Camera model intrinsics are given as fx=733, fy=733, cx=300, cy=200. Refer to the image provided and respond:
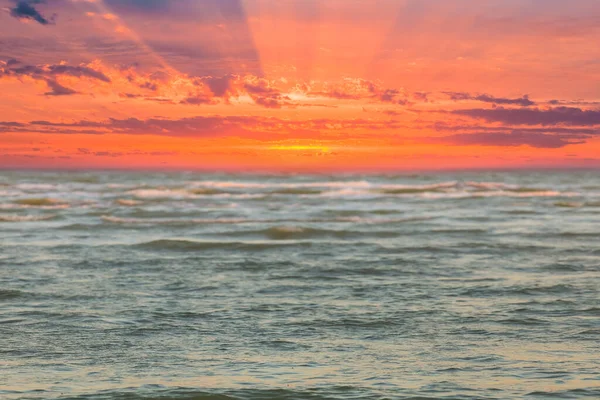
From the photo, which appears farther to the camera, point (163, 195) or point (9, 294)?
point (163, 195)

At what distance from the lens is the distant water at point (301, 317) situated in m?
7.79

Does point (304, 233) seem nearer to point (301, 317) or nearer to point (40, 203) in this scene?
point (301, 317)

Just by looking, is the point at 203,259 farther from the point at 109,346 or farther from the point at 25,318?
the point at 109,346

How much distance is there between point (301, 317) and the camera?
444 inches

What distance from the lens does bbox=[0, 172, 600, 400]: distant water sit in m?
7.79

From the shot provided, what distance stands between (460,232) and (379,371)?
1899cm

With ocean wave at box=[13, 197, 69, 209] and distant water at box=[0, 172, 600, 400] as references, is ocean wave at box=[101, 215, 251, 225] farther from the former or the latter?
ocean wave at box=[13, 197, 69, 209]

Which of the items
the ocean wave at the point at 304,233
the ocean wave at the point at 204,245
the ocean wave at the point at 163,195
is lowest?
the ocean wave at the point at 204,245

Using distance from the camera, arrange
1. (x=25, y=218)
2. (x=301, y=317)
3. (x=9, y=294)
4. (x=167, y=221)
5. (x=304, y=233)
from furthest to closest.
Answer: (x=25, y=218), (x=167, y=221), (x=304, y=233), (x=9, y=294), (x=301, y=317)

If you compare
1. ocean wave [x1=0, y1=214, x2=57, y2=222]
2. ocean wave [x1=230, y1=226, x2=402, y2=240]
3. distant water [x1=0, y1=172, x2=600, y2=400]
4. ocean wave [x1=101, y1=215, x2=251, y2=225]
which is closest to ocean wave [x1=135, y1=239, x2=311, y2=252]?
distant water [x1=0, y1=172, x2=600, y2=400]

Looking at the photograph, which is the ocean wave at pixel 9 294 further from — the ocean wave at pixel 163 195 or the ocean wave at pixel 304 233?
the ocean wave at pixel 163 195

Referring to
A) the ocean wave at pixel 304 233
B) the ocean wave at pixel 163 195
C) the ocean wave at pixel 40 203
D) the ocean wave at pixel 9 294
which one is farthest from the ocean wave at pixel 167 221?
the ocean wave at pixel 163 195

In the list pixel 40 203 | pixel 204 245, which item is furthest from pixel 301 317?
pixel 40 203

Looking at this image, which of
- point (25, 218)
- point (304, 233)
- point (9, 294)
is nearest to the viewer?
point (9, 294)
